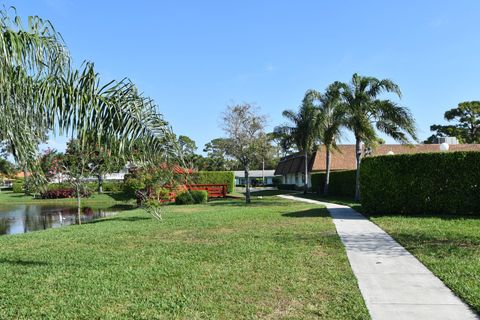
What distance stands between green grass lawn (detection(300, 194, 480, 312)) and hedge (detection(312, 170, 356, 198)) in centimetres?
1381

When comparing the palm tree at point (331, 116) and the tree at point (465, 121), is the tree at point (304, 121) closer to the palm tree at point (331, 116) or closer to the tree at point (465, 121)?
the palm tree at point (331, 116)

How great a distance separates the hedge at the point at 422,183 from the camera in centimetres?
1368

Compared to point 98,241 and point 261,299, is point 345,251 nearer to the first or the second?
point 261,299

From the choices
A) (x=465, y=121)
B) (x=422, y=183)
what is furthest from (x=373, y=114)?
(x=465, y=121)

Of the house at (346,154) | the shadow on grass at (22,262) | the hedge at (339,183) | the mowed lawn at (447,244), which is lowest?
the shadow on grass at (22,262)

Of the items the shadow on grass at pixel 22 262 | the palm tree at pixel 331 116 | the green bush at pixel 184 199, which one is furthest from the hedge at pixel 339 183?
the shadow on grass at pixel 22 262

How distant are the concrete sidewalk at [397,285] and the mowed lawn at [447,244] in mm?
173

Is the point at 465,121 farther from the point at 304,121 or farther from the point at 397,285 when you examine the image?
the point at 397,285

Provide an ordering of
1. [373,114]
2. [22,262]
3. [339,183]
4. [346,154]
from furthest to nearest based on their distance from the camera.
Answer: [346,154], [339,183], [373,114], [22,262]

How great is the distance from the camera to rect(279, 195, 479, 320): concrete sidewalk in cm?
471

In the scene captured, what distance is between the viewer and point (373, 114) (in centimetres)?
2242

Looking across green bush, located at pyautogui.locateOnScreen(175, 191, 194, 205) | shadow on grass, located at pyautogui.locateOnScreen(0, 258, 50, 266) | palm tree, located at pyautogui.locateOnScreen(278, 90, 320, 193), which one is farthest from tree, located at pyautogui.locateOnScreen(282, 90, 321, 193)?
shadow on grass, located at pyautogui.locateOnScreen(0, 258, 50, 266)

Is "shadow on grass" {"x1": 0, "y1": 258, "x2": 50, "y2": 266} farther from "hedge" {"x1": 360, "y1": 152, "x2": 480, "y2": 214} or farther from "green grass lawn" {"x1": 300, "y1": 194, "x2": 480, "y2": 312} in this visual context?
"hedge" {"x1": 360, "y1": 152, "x2": 480, "y2": 214}

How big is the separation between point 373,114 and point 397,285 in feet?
58.4
